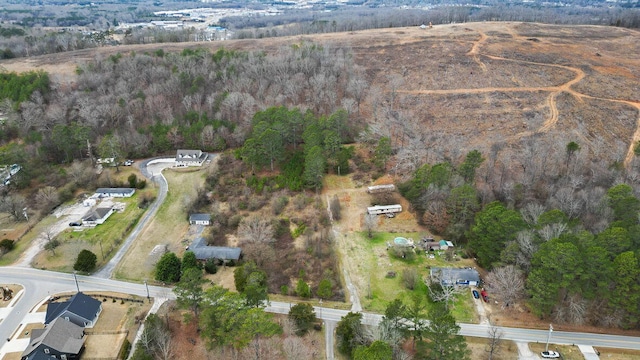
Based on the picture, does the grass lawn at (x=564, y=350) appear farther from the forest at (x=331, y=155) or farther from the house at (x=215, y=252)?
the house at (x=215, y=252)

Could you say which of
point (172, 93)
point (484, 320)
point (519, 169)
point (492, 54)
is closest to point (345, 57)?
point (492, 54)

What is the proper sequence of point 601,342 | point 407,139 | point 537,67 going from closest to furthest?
point 601,342
point 407,139
point 537,67

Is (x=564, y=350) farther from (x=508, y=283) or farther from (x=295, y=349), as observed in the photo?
(x=295, y=349)

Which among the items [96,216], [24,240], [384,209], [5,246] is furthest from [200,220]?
[384,209]

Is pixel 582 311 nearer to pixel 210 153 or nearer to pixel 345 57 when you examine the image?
pixel 210 153

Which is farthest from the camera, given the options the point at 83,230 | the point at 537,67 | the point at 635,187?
the point at 537,67
